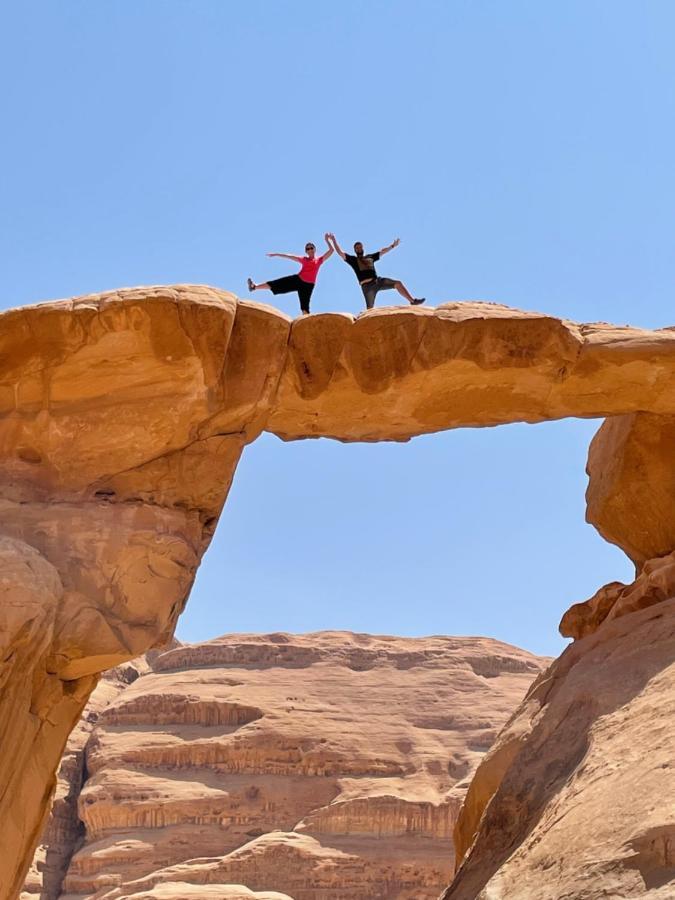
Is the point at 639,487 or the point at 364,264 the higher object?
the point at 364,264

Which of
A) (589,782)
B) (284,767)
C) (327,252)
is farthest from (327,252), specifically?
(284,767)

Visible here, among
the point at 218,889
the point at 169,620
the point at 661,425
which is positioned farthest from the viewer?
the point at 218,889

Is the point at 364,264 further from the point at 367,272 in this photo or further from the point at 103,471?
the point at 103,471

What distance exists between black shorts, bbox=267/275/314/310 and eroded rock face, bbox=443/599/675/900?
13.4 feet

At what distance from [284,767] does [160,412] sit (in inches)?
1087

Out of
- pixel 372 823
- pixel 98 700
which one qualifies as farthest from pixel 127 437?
pixel 98 700

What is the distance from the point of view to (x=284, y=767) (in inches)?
1478

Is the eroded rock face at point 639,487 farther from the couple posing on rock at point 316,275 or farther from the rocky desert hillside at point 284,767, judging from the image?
the rocky desert hillside at point 284,767

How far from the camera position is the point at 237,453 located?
468 inches

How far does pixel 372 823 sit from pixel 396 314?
26.3 m

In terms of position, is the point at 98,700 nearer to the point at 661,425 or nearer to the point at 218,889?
the point at 218,889

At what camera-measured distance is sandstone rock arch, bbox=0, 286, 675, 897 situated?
10.8 m

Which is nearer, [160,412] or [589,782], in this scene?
[589,782]

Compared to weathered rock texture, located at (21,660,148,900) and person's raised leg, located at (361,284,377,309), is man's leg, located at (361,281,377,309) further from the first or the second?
weathered rock texture, located at (21,660,148,900)
